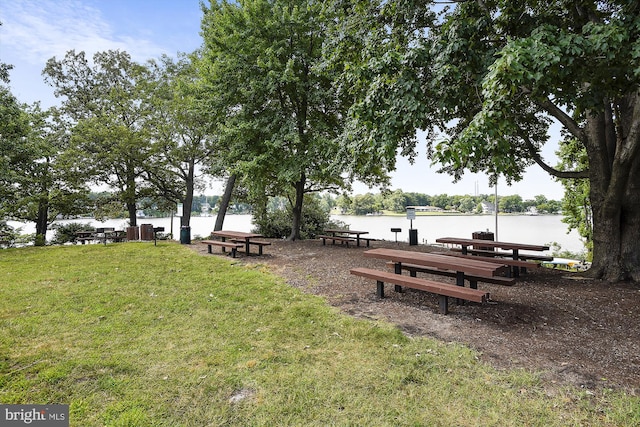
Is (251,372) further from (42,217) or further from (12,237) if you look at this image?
(42,217)

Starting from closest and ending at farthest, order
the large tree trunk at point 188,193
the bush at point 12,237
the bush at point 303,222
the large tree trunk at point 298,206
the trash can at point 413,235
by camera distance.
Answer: the trash can at point 413,235
the large tree trunk at point 298,206
the bush at point 12,237
the bush at point 303,222
the large tree trunk at point 188,193

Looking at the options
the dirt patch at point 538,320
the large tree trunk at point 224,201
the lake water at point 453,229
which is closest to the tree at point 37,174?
the lake water at point 453,229

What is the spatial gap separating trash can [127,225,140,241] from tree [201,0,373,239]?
5629mm

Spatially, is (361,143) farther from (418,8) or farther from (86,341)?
(86,341)

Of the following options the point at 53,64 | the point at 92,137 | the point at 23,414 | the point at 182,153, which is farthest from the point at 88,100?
the point at 23,414

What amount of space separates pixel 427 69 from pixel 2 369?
6695 mm

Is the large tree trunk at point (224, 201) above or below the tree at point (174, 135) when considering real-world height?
below

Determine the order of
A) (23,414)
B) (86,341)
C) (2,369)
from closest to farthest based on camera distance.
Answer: (23,414) < (2,369) < (86,341)

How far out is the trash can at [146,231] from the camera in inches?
537

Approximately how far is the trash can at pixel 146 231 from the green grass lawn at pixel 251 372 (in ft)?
29.4

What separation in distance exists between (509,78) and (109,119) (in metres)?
18.5

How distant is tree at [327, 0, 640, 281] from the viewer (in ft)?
12.1

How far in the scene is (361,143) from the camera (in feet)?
18.9

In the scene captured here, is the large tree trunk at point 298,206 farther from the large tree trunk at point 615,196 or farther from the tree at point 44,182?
the tree at point 44,182
